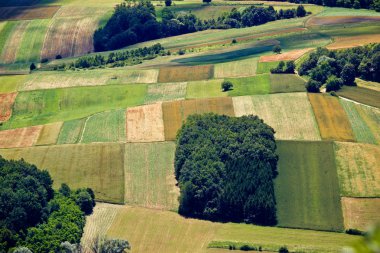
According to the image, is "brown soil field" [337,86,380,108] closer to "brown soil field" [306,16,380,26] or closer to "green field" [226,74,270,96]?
"green field" [226,74,270,96]

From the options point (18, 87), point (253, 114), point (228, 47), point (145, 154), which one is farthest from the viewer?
point (228, 47)

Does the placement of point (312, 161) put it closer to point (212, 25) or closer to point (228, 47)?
point (228, 47)

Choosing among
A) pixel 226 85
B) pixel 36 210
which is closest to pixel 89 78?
pixel 226 85

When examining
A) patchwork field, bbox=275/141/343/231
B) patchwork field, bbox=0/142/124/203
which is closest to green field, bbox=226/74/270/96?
patchwork field, bbox=275/141/343/231

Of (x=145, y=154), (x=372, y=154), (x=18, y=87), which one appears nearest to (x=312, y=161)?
(x=372, y=154)

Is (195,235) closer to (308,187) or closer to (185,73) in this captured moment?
(308,187)

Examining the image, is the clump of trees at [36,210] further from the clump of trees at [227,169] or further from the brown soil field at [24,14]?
the brown soil field at [24,14]
